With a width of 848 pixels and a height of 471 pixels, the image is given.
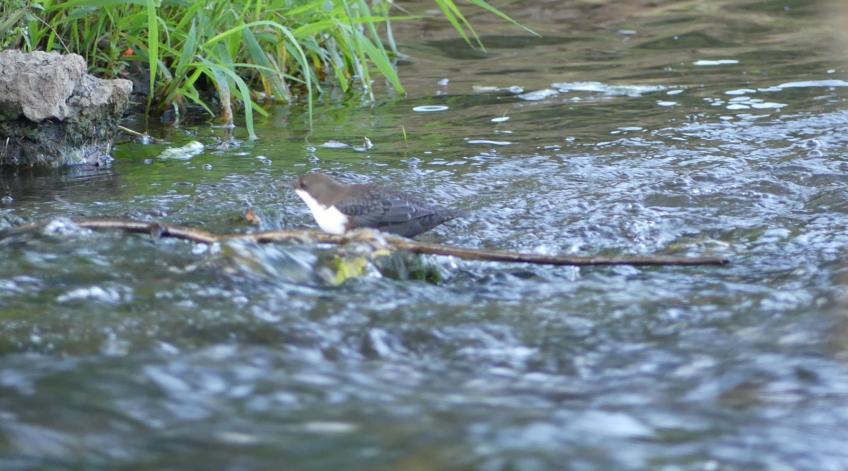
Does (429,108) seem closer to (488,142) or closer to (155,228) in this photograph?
(488,142)

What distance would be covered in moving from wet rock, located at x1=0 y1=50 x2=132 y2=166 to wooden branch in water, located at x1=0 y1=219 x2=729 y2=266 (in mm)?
1964

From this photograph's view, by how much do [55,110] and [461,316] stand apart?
11.5ft

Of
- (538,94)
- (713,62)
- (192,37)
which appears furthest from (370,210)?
(713,62)

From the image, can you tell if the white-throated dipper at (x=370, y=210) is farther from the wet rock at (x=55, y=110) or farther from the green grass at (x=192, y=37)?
the wet rock at (x=55, y=110)

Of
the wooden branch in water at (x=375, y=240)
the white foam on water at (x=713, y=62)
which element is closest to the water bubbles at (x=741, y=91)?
the white foam on water at (x=713, y=62)

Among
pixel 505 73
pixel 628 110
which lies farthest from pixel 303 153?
pixel 505 73

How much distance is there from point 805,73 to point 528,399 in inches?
275

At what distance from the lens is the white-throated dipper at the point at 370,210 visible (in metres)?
4.98

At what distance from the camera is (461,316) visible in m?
3.74

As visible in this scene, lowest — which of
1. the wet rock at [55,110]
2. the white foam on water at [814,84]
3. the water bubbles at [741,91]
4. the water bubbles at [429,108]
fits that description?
the white foam on water at [814,84]

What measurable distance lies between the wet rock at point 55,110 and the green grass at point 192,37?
32 cm

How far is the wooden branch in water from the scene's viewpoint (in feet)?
12.7

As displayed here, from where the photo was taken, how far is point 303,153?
6.95 meters

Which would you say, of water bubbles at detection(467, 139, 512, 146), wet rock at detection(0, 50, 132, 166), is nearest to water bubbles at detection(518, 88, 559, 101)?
water bubbles at detection(467, 139, 512, 146)
